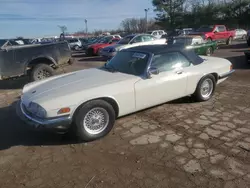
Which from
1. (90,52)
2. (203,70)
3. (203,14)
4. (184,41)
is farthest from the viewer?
(203,14)

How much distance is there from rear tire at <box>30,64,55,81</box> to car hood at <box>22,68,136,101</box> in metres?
3.67

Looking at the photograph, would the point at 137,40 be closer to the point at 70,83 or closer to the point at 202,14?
the point at 70,83

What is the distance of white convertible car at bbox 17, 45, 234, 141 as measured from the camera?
355cm

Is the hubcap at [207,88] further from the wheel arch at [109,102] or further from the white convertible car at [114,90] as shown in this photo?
the wheel arch at [109,102]

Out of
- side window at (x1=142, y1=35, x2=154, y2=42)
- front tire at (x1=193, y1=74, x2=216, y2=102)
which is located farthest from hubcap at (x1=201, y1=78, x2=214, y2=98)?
side window at (x1=142, y1=35, x2=154, y2=42)

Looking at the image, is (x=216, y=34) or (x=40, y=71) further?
(x=216, y=34)

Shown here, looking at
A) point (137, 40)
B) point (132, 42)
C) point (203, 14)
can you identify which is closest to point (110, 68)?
point (132, 42)

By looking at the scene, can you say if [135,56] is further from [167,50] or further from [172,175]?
[172,175]

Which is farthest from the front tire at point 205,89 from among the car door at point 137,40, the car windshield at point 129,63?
the car door at point 137,40

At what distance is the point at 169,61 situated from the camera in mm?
4785

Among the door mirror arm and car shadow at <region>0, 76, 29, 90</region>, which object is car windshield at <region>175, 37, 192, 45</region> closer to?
car shadow at <region>0, 76, 29, 90</region>

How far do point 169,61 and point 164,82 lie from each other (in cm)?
53

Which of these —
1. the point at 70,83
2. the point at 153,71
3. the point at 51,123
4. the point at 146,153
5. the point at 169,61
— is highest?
the point at 169,61

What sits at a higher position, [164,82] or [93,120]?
[164,82]
